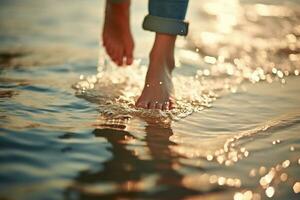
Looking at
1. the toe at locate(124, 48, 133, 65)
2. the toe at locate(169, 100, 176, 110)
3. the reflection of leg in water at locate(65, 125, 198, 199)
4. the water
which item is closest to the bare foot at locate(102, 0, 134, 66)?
Result: the toe at locate(124, 48, 133, 65)

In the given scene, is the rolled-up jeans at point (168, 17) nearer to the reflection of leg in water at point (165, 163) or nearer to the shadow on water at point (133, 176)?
the reflection of leg in water at point (165, 163)

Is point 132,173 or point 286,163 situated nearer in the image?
point 132,173

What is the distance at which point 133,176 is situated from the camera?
1.35 meters

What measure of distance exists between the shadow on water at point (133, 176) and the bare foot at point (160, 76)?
473 millimetres

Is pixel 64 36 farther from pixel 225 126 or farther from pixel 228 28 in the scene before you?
pixel 225 126

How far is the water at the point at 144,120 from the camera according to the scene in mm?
1324

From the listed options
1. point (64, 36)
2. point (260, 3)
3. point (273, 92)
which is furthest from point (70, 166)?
point (260, 3)

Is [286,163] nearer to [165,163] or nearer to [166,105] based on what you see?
[165,163]

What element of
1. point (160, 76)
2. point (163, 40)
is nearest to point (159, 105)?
point (160, 76)

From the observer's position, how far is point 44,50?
2867 millimetres

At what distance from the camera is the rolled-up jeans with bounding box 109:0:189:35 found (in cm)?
214

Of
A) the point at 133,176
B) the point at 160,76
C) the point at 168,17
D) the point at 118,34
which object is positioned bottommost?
the point at 133,176

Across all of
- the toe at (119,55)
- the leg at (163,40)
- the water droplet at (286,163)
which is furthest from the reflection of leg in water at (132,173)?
the toe at (119,55)

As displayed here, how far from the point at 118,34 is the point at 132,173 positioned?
4.02ft
